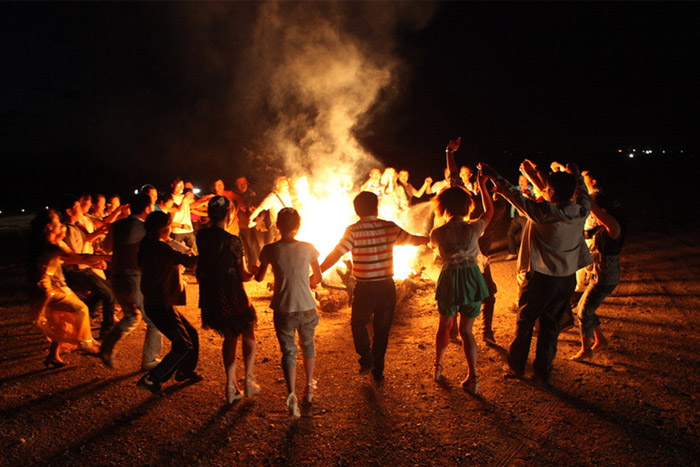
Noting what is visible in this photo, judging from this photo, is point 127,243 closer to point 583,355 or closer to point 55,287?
point 55,287

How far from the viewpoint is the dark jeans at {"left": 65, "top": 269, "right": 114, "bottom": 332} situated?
5621 millimetres

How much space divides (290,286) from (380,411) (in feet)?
4.94

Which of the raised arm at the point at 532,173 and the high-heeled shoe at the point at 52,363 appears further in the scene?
the high-heeled shoe at the point at 52,363

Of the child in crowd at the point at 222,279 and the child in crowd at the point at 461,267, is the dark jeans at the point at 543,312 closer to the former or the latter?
the child in crowd at the point at 461,267

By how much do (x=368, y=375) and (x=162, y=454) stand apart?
2.19 metres

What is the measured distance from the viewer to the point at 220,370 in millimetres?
4812

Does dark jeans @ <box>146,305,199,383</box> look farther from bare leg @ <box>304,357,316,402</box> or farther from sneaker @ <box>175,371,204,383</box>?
bare leg @ <box>304,357,316,402</box>

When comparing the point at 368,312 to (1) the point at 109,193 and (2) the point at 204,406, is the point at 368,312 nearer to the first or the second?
(2) the point at 204,406

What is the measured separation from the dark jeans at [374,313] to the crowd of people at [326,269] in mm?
11

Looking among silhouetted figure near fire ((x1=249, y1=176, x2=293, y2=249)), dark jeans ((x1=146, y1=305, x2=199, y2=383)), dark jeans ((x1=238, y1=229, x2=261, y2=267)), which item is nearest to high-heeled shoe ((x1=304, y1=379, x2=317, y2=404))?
dark jeans ((x1=146, y1=305, x2=199, y2=383))

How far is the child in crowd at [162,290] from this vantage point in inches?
155

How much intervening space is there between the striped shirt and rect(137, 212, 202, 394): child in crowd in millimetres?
→ 1583

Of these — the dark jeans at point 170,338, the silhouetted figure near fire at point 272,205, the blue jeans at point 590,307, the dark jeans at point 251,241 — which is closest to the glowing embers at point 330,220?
the silhouetted figure near fire at point 272,205

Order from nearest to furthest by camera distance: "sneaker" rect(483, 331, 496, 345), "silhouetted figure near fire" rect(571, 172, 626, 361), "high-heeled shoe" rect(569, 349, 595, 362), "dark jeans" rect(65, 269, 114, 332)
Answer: "silhouetted figure near fire" rect(571, 172, 626, 361) → "high-heeled shoe" rect(569, 349, 595, 362) → "sneaker" rect(483, 331, 496, 345) → "dark jeans" rect(65, 269, 114, 332)
